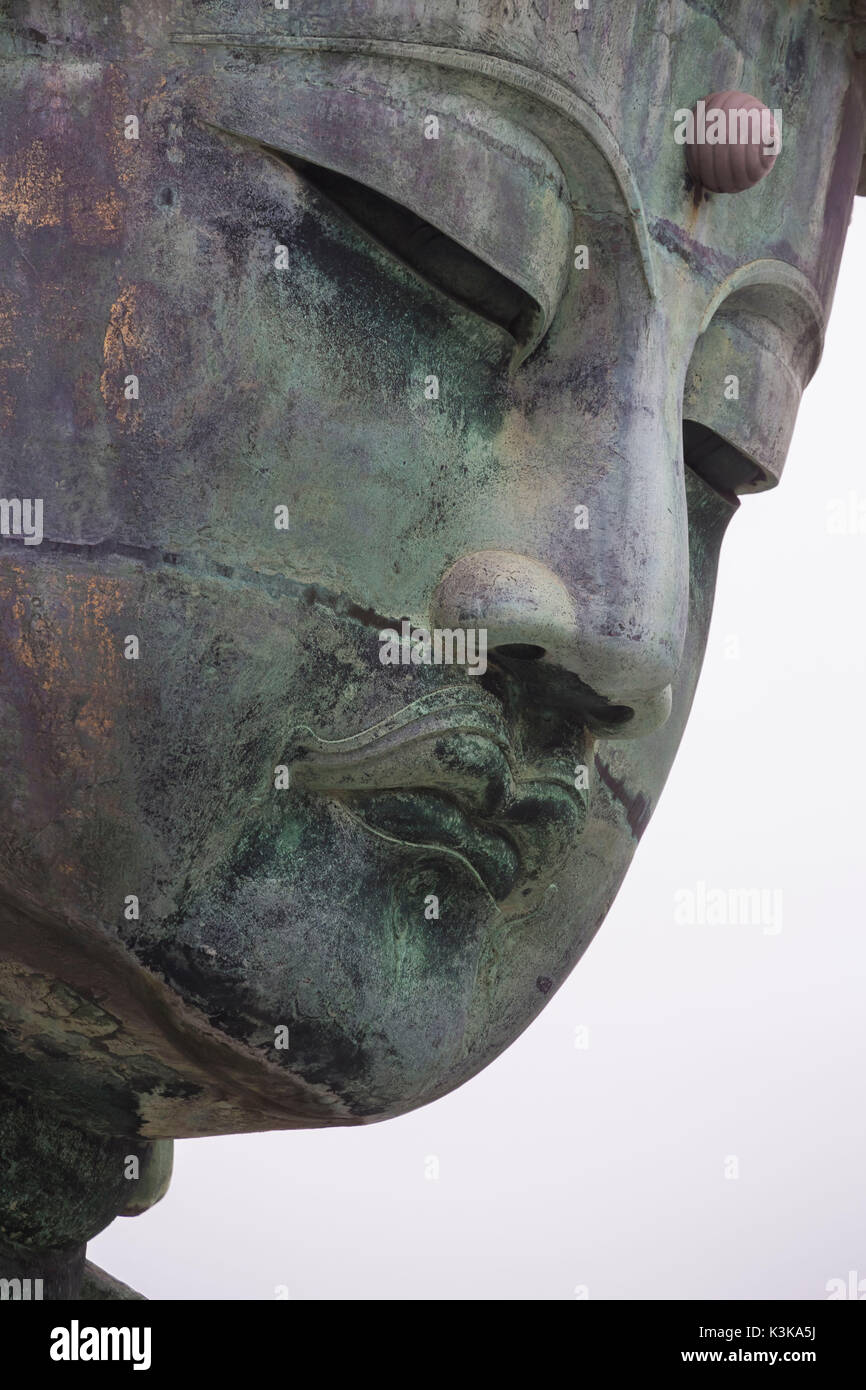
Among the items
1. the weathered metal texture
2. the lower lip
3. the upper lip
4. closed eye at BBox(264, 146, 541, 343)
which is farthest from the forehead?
the lower lip

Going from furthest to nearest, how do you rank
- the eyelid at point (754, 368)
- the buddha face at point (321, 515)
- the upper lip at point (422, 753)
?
the eyelid at point (754, 368), the upper lip at point (422, 753), the buddha face at point (321, 515)

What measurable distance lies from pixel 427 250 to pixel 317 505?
313 millimetres

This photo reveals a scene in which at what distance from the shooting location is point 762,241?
2.80m

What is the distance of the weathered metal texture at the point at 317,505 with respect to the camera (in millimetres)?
2342

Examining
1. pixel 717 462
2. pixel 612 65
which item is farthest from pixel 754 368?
pixel 612 65

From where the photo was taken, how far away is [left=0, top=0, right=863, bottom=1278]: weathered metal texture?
234cm

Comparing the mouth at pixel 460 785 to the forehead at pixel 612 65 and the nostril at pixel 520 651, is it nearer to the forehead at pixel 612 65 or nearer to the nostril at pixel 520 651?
the nostril at pixel 520 651

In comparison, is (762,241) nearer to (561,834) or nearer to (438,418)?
(438,418)

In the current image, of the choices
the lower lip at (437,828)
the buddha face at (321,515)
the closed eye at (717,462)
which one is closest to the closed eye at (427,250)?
the buddha face at (321,515)

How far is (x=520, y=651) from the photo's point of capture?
8.25 feet

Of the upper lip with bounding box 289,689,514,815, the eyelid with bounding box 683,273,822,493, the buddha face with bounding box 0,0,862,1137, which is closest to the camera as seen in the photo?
the buddha face with bounding box 0,0,862,1137

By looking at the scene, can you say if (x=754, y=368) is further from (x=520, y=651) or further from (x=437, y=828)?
(x=437, y=828)

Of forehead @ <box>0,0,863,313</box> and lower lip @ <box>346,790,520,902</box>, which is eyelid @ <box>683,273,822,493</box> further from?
lower lip @ <box>346,790,520,902</box>

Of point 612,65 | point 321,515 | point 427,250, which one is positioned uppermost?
point 612,65
